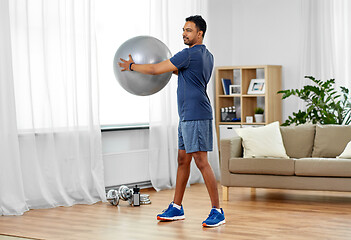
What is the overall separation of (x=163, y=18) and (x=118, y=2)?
562 mm

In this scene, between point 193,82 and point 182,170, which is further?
point 182,170

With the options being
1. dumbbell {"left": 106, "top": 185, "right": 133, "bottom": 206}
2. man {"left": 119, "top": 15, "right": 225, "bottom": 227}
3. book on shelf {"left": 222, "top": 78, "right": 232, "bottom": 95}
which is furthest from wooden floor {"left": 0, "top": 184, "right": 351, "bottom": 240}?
book on shelf {"left": 222, "top": 78, "right": 232, "bottom": 95}

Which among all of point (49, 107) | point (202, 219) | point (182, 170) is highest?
point (49, 107)

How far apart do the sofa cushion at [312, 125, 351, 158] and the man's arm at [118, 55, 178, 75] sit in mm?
2080

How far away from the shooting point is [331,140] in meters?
5.43

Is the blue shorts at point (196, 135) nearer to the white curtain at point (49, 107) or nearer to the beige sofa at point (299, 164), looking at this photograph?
the beige sofa at point (299, 164)

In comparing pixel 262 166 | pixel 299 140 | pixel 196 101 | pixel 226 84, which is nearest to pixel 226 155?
pixel 262 166

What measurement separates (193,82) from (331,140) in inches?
76.0

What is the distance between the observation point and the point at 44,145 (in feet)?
16.8

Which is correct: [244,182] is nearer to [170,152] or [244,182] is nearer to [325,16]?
[170,152]

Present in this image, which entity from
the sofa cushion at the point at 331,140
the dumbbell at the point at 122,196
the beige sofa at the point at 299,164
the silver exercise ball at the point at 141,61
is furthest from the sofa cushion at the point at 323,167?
the silver exercise ball at the point at 141,61

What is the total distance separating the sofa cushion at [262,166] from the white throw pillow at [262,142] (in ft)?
0.49

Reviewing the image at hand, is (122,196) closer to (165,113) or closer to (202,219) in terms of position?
(202,219)

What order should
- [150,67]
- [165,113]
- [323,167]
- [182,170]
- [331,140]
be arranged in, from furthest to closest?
[165,113]
[331,140]
[323,167]
[182,170]
[150,67]
